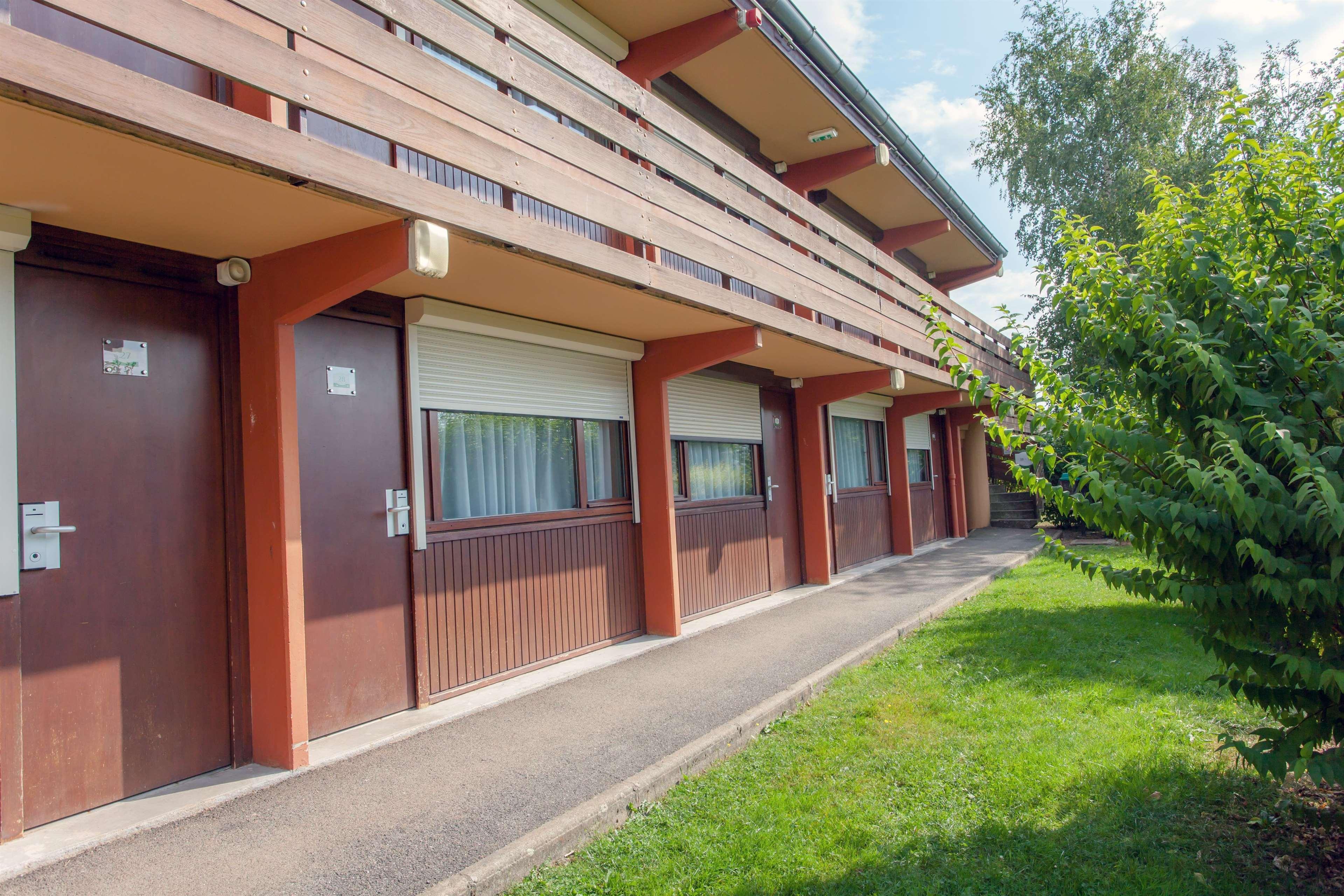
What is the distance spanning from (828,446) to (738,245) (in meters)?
5.80

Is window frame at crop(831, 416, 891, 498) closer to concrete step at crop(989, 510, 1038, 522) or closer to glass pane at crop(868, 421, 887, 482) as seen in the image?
glass pane at crop(868, 421, 887, 482)

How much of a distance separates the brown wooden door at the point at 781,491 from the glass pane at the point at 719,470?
13.6 inches

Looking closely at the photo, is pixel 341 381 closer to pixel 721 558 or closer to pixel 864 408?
pixel 721 558

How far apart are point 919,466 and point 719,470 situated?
8.87 meters

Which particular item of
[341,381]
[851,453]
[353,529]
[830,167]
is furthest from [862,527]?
[341,381]

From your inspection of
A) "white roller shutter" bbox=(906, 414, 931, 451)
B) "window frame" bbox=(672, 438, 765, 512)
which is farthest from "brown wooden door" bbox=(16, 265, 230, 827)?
"white roller shutter" bbox=(906, 414, 931, 451)

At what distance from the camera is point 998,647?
700 centimetres

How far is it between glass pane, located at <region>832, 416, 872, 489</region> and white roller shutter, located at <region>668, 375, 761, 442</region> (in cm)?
294

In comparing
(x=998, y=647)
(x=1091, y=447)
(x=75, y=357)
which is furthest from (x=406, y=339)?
(x=998, y=647)

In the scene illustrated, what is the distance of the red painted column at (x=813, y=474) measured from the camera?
1102 cm

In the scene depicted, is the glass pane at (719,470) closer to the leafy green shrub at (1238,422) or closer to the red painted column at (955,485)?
the leafy green shrub at (1238,422)

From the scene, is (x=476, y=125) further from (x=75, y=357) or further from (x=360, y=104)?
(x=75, y=357)

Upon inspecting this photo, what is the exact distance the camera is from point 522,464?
6691 millimetres

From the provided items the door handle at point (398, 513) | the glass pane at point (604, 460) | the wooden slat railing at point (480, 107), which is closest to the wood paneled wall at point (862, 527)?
the glass pane at point (604, 460)
